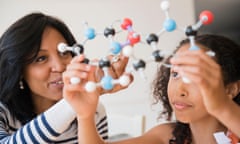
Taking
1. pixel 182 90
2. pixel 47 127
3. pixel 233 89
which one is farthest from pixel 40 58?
pixel 233 89

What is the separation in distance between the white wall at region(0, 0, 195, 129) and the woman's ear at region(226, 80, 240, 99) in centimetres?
88

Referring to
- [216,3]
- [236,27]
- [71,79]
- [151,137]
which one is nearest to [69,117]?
[71,79]

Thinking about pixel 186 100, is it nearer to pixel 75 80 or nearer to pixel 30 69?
pixel 75 80

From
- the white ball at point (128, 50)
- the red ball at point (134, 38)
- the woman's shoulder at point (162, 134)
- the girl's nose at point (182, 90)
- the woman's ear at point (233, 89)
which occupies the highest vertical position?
the red ball at point (134, 38)

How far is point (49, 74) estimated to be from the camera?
0.78 metres

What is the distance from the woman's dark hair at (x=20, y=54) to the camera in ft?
2.64

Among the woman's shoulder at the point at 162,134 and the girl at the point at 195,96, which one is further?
the woman's shoulder at the point at 162,134

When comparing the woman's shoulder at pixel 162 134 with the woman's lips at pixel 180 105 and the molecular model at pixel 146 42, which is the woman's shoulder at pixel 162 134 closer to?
the woman's lips at pixel 180 105

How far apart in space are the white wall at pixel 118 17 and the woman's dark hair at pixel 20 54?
80cm

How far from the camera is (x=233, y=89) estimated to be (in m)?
0.76

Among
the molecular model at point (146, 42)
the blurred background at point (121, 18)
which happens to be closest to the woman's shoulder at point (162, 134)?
the molecular model at point (146, 42)

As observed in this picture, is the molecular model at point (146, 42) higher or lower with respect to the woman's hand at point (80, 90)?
higher

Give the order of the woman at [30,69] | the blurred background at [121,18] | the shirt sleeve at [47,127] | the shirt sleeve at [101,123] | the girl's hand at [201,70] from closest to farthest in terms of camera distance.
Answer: the girl's hand at [201,70]
the shirt sleeve at [47,127]
the woman at [30,69]
the shirt sleeve at [101,123]
the blurred background at [121,18]

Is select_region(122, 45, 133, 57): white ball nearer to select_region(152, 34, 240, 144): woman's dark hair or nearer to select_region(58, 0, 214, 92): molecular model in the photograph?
select_region(58, 0, 214, 92): molecular model
